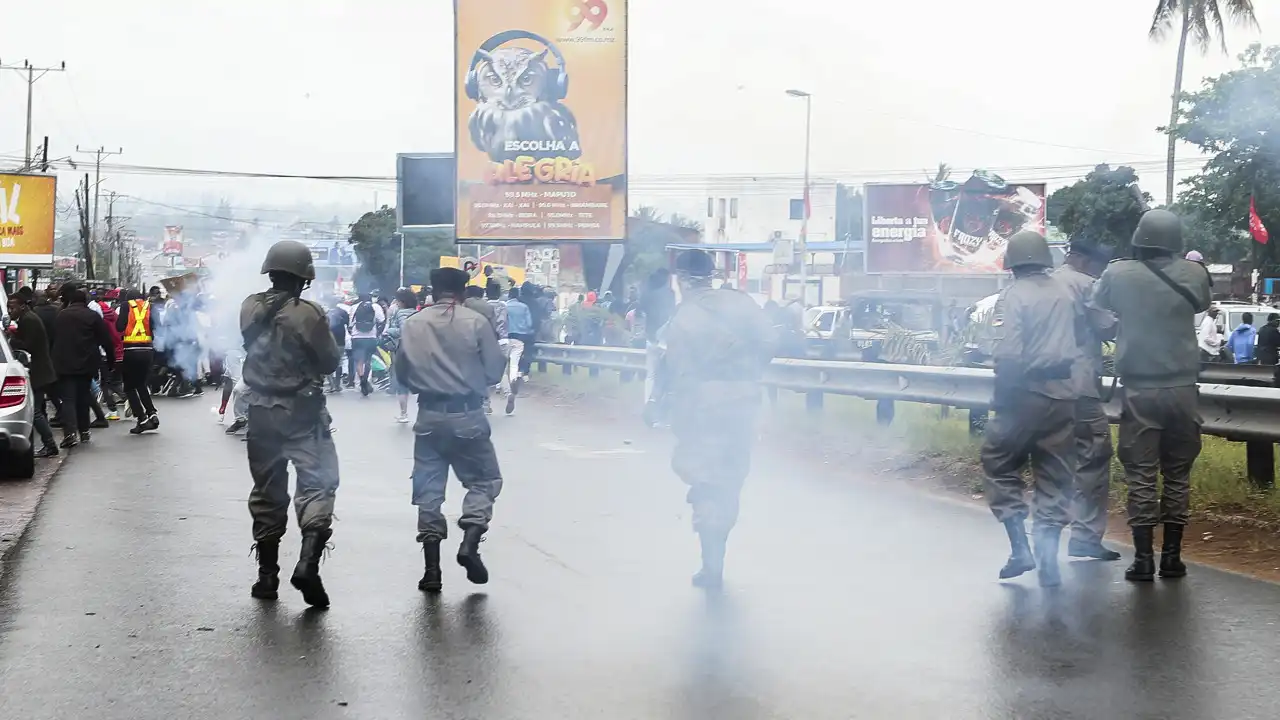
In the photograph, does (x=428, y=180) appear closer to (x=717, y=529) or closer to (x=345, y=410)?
(x=345, y=410)

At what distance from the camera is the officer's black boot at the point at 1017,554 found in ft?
24.4

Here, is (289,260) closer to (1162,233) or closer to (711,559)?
(711,559)

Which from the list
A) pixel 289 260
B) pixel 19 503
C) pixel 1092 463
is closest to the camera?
pixel 289 260

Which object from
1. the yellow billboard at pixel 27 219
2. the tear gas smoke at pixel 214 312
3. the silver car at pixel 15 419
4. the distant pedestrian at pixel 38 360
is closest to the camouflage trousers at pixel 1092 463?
the silver car at pixel 15 419

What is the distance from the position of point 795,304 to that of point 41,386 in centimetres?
1541

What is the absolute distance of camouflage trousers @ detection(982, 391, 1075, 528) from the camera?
7645 mm

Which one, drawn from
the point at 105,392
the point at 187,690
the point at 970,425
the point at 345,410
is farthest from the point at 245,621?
the point at 105,392

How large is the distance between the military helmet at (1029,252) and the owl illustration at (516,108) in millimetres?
18164

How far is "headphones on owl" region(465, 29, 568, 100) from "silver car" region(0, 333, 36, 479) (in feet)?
43.4

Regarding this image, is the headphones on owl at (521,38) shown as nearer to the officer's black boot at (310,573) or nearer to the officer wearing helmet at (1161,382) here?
the officer wearing helmet at (1161,382)

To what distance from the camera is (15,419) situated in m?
12.3

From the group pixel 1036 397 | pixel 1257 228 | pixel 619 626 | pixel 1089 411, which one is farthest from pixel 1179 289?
pixel 1257 228

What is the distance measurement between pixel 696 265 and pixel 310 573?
2539mm

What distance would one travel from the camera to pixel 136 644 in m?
6.27
